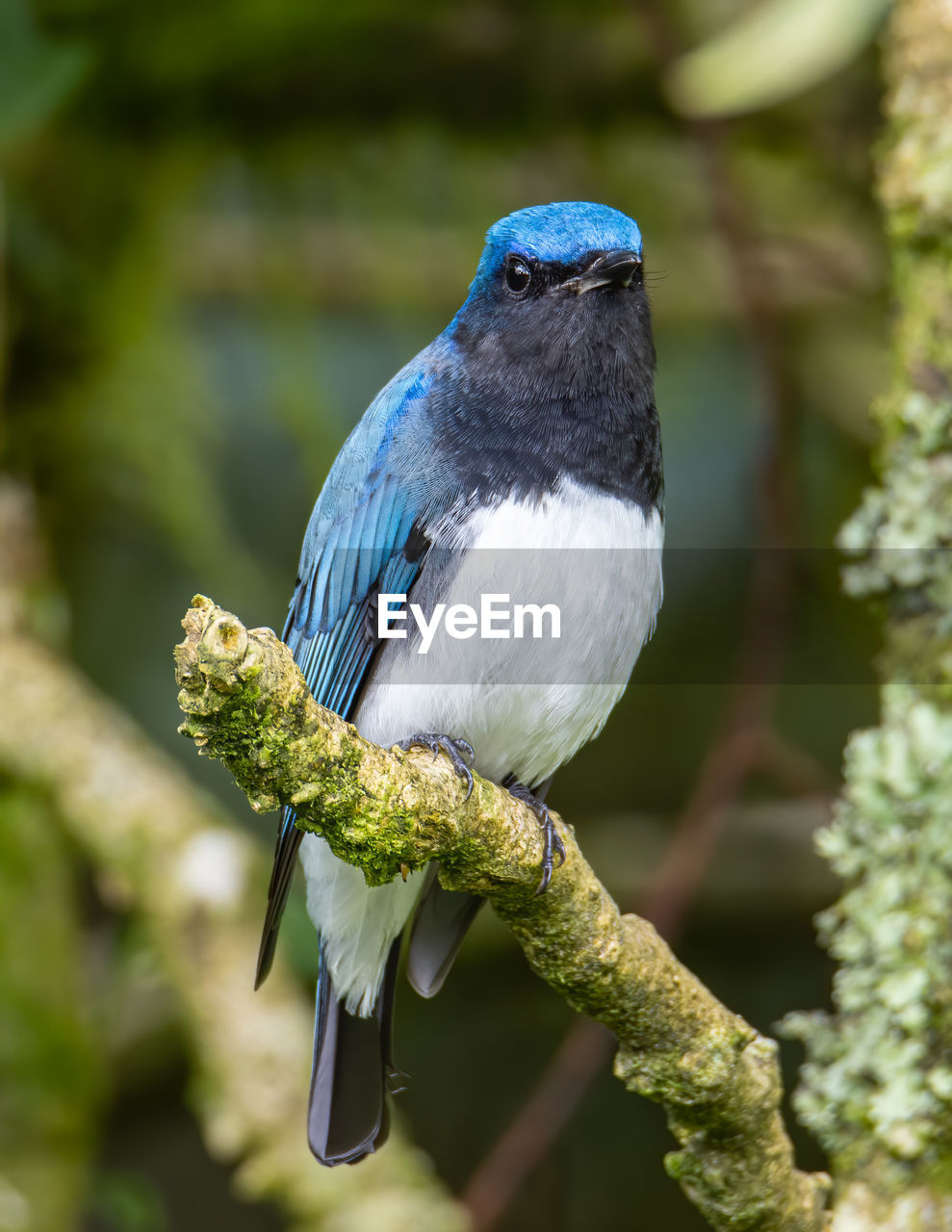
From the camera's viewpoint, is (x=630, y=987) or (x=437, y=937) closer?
(x=630, y=987)

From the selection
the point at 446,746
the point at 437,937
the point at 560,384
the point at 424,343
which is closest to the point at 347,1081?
the point at 437,937

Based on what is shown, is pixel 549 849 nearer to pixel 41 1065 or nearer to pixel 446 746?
pixel 446 746

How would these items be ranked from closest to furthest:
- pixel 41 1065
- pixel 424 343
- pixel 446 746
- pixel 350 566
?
pixel 446 746 → pixel 350 566 → pixel 41 1065 → pixel 424 343

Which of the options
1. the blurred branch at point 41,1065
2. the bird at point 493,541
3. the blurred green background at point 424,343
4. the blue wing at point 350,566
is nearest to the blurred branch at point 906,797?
the bird at point 493,541

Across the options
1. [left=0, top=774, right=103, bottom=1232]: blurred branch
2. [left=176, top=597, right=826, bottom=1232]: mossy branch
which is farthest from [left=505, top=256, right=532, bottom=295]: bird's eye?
[left=0, top=774, right=103, bottom=1232]: blurred branch

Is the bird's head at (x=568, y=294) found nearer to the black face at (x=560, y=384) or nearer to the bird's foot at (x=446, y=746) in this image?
the black face at (x=560, y=384)

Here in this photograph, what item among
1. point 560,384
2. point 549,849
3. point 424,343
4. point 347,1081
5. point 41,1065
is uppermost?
point 424,343
